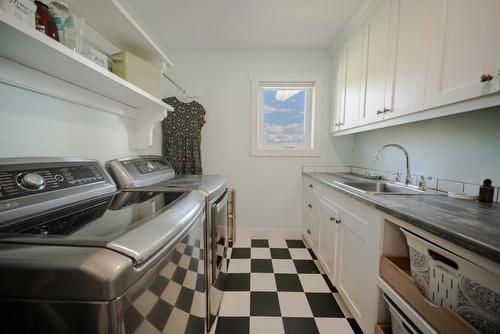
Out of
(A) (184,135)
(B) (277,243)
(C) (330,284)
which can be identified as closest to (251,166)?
(A) (184,135)

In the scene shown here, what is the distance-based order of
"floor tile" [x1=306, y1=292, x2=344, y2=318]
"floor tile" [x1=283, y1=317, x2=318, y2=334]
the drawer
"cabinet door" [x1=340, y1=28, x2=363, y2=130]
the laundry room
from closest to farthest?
the laundry room → "floor tile" [x1=283, y1=317, x2=318, y2=334] → "floor tile" [x1=306, y1=292, x2=344, y2=318] → "cabinet door" [x1=340, y1=28, x2=363, y2=130] → the drawer

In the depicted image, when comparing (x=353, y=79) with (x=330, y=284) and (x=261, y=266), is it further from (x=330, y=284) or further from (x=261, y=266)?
(x=261, y=266)

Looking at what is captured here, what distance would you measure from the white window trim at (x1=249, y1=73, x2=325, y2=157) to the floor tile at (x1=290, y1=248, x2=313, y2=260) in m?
1.10

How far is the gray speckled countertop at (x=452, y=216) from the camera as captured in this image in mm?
622

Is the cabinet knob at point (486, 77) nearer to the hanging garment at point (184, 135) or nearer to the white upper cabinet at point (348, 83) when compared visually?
the white upper cabinet at point (348, 83)

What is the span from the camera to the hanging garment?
96.8 inches

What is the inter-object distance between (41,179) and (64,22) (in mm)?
635

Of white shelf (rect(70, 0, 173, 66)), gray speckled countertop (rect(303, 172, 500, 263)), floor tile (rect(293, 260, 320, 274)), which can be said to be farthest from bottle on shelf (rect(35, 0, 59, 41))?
floor tile (rect(293, 260, 320, 274))

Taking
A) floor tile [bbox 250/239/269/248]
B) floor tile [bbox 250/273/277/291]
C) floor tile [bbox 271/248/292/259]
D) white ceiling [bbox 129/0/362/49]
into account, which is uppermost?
white ceiling [bbox 129/0/362/49]

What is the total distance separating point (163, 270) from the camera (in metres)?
0.61

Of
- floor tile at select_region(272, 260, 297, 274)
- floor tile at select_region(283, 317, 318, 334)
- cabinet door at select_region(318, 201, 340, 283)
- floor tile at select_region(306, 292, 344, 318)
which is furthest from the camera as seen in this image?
floor tile at select_region(272, 260, 297, 274)

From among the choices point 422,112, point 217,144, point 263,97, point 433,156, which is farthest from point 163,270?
point 263,97

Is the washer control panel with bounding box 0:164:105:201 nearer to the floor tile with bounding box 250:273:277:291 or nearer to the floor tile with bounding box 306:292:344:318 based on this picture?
the floor tile with bounding box 250:273:277:291

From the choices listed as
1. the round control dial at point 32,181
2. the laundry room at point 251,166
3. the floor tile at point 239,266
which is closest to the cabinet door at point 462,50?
the laundry room at point 251,166
